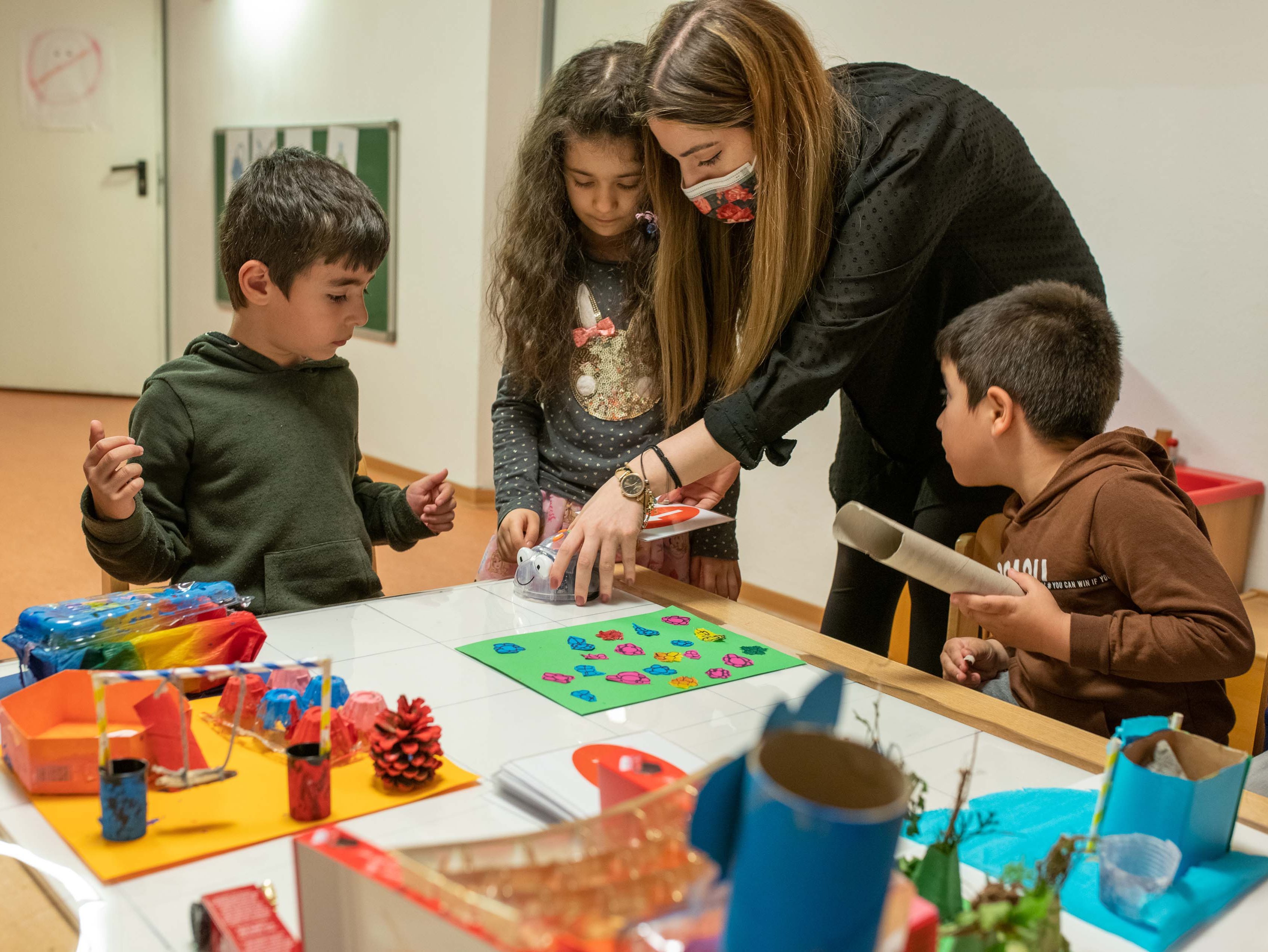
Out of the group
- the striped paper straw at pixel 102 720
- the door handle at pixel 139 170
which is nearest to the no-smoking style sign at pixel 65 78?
the door handle at pixel 139 170

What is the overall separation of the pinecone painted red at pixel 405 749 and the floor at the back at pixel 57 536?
1.83 m

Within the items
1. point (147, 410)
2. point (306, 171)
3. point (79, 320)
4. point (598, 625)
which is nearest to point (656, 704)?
point (598, 625)

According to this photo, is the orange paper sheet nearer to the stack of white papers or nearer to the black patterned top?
the stack of white papers

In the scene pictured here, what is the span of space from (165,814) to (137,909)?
0.11 meters

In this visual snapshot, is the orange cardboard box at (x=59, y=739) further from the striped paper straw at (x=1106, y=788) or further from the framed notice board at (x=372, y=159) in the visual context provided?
the framed notice board at (x=372, y=159)

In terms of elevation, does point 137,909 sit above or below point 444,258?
below

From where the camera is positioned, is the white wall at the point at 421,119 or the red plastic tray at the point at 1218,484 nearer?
the red plastic tray at the point at 1218,484

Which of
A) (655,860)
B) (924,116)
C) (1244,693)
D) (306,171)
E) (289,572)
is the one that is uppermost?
(924,116)

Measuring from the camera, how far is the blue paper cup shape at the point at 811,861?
418 mm

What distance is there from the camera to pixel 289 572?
1412 mm

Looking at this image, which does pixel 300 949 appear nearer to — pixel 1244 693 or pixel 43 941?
pixel 43 941

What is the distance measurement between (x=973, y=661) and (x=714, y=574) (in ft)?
1.49

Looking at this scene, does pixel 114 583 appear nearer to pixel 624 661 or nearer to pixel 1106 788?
pixel 624 661

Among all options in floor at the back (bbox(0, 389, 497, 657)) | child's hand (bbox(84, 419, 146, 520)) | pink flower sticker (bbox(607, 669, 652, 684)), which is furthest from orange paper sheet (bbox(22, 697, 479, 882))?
floor at the back (bbox(0, 389, 497, 657))
